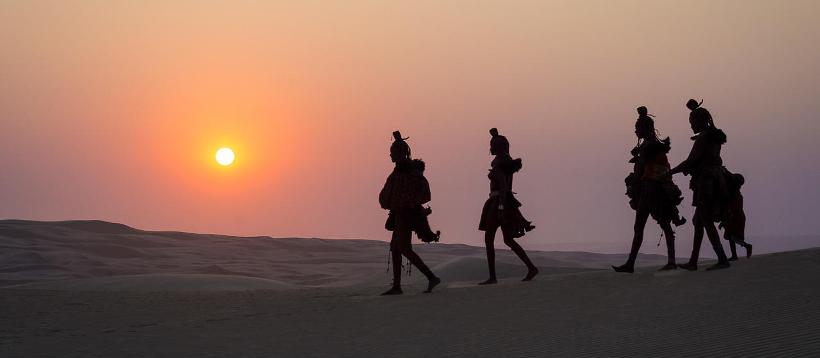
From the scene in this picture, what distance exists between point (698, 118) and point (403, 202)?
12.6 ft

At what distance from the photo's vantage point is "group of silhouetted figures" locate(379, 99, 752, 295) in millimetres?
10664

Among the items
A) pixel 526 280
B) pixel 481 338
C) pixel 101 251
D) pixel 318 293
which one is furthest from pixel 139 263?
pixel 481 338

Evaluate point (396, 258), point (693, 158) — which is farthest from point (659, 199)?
point (396, 258)

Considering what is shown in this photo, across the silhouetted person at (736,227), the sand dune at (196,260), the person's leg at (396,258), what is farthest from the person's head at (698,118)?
the sand dune at (196,260)

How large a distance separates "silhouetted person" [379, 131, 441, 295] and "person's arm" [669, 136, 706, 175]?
10.7ft

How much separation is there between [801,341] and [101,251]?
29.1m

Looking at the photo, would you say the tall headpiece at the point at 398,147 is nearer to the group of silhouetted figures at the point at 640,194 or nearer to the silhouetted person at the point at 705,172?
the group of silhouetted figures at the point at 640,194

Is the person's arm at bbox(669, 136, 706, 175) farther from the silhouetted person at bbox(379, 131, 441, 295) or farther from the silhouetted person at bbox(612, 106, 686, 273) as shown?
the silhouetted person at bbox(379, 131, 441, 295)

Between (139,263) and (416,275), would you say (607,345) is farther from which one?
(139,263)

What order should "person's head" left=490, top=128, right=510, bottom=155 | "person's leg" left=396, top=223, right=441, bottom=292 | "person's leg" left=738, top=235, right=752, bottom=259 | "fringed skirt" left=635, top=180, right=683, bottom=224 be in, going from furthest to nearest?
"person's leg" left=738, top=235, right=752, bottom=259 → "person's head" left=490, top=128, right=510, bottom=155 → "person's leg" left=396, top=223, right=441, bottom=292 → "fringed skirt" left=635, top=180, right=683, bottom=224

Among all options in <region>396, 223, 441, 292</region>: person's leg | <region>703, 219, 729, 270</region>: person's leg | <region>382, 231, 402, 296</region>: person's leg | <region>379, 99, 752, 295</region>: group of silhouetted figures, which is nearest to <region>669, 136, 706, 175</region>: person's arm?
<region>379, 99, 752, 295</region>: group of silhouetted figures

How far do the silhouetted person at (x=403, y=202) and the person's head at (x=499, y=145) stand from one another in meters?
1.06

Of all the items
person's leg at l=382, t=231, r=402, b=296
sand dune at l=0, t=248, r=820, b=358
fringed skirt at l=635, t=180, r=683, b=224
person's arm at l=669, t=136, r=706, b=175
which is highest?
person's arm at l=669, t=136, r=706, b=175

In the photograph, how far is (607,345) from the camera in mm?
6508
